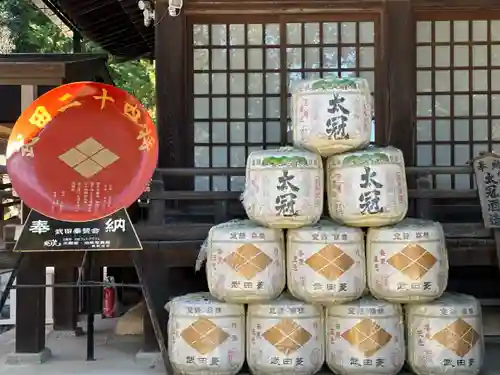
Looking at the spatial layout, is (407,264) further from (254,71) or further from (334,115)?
(254,71)

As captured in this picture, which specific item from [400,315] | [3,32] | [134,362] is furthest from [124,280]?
[3,32]

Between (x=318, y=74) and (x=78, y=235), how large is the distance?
3.47 meters

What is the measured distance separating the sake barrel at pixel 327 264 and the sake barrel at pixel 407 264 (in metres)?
0.15

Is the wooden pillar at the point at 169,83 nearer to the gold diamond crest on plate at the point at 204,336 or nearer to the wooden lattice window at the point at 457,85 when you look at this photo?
the gold diamond crest on plate at the point at 204,336

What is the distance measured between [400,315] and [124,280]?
14.7 feet

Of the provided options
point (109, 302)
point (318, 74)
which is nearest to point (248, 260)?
point (318, 74)

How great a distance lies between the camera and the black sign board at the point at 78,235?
6.27m

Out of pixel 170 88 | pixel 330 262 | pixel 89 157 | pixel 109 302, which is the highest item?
pixel 170 88

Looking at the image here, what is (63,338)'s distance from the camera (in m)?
8.10

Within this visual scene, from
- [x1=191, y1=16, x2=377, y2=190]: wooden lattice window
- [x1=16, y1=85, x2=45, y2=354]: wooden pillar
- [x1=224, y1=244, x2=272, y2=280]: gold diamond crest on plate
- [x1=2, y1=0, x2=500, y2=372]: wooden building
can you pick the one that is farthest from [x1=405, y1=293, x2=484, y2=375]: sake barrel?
[x1=16, y1=85, x2=45, y2=354]: wooden pillar

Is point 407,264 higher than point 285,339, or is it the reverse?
point 407,264

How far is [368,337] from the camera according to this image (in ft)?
18.5

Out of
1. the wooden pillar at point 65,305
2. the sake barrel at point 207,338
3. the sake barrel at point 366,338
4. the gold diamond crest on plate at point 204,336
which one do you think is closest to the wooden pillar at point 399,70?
the sake barrel at point 366,338

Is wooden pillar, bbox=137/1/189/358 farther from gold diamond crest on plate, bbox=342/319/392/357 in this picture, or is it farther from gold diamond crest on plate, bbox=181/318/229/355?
gold diamond crest on plate, bbox=342/319/392/357
